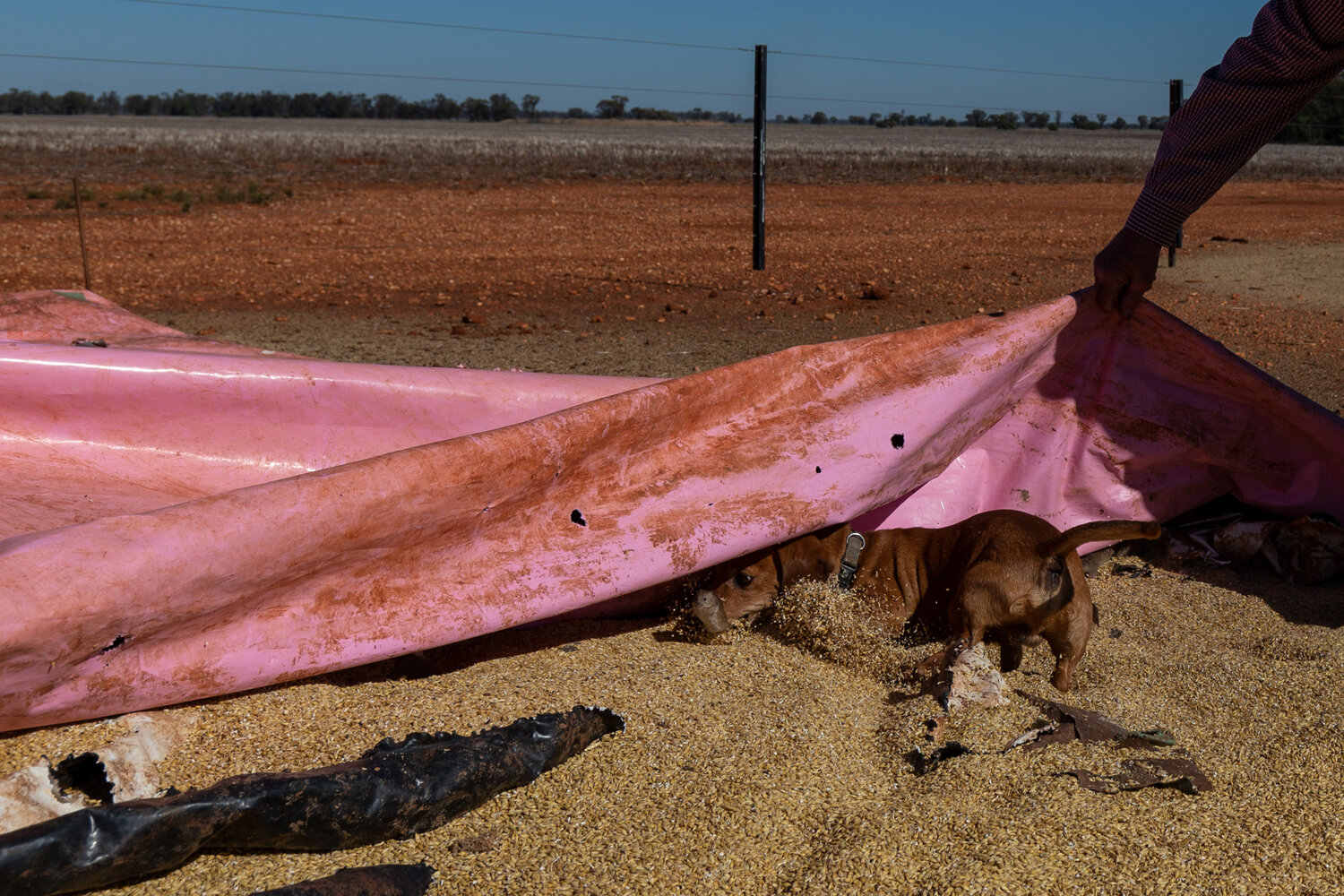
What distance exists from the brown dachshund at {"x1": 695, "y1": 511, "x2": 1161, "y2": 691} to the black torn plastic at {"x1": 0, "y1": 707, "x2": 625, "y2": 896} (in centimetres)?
118

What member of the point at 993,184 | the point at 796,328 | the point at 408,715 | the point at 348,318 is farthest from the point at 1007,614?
the point at 993,184

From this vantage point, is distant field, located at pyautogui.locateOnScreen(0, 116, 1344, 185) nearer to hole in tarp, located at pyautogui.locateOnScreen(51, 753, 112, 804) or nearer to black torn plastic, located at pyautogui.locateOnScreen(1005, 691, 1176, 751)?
hole in tarp, located at pyautogui.locateOnScreen(51, 753, 112, 804)

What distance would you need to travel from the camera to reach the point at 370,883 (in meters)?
2.26

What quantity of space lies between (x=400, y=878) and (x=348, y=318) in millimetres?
7533

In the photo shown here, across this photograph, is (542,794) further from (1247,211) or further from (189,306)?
(1247,211)

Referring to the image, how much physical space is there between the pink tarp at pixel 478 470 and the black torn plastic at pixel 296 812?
0.53 metres

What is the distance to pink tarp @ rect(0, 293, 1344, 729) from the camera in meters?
2.77

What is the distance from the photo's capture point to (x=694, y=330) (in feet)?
29.4

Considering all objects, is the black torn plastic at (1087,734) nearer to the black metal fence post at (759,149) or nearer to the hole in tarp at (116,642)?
the hole in tarp at (116,642)

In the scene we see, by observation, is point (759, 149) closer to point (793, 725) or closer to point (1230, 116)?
point (1230, 116)

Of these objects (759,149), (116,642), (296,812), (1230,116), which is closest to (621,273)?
(759,149)

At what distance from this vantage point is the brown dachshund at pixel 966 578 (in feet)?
11.7

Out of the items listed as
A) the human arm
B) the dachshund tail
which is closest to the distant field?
the human arm

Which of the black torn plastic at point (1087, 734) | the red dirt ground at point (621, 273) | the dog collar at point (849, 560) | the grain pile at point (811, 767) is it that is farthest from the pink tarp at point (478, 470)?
the red dirt ground at point (621, 273)
